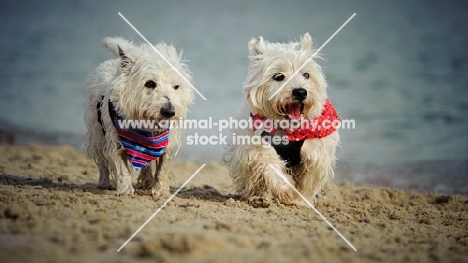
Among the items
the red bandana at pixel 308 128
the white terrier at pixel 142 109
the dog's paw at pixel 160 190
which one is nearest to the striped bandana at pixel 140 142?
the white terrier at pixel 142 109

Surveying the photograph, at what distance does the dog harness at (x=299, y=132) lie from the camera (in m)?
5.11

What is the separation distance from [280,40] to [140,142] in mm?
14881

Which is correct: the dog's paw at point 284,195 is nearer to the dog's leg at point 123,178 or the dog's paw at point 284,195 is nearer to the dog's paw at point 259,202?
the dog's paw at point 259,202

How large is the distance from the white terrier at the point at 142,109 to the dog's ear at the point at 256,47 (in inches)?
27.3

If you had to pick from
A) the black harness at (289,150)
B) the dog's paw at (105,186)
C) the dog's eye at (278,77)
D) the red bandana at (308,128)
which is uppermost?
the dog's eye at (278,77)

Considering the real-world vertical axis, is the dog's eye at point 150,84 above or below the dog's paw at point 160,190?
above

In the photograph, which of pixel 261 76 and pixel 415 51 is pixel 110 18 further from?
pixel 261 76

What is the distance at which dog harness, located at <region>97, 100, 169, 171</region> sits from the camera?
5.06 meters

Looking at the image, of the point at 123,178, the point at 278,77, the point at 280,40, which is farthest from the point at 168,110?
the point at 280,40

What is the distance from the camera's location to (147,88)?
196 inches

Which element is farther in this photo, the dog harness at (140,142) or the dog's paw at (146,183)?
the dog's paw at (146,183)

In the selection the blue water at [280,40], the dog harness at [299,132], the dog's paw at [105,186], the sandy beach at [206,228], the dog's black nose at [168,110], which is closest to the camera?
the sandy beach at [206,228]

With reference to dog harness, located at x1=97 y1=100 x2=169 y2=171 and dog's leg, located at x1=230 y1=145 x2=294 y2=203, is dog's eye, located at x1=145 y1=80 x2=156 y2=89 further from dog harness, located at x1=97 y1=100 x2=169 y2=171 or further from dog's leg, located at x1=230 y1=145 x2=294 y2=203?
dog's leg, located at x1=230 y1=145 x2=294 y2=203

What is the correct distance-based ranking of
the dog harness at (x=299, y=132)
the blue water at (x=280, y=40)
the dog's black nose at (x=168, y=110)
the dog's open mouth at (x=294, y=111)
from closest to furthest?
the dog's black nose at (x=168, y=110) → the dog's open mouth at (x=294, y=111) → the dog harness at (x=299, y=132) → the blue water at (x=280, y=40)
